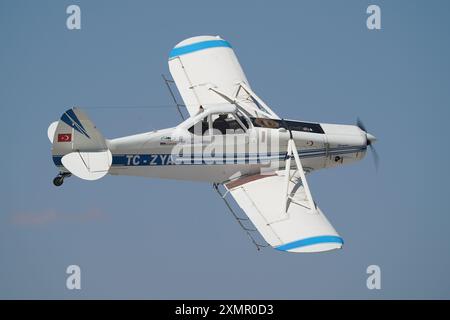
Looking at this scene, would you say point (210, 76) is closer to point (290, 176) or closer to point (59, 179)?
point (290, 176)

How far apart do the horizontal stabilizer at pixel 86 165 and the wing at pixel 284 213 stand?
3.44 m

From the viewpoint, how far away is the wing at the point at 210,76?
31803 millimetres

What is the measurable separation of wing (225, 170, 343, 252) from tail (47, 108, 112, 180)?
3.54m

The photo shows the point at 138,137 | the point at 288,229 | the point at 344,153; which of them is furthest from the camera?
the point at 344,153

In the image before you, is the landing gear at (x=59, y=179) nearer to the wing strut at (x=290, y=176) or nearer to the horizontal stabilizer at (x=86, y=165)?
the horizontal stabilizer at (x=86, y=165)

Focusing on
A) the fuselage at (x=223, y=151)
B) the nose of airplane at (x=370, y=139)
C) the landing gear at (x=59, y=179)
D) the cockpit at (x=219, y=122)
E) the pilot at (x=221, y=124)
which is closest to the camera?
the landing gear at (x=59, y=179)

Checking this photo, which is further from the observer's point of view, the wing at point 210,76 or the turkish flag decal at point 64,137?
the wing at point 210,76

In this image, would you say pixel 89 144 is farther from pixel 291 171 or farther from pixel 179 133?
pixel 291 171

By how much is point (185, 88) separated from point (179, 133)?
4.45 m

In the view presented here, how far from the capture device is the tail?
27.3m

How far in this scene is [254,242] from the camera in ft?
88.5

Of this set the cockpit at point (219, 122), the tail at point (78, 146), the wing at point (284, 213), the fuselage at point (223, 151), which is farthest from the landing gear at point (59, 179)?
the wing at point (284, 213)

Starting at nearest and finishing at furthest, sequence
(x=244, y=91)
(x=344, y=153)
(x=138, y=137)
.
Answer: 1. (x=138, y=137)
2. (x=344, y=153)
3. (x=244, y=91)

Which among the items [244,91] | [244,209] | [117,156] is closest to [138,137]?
[117,156]
